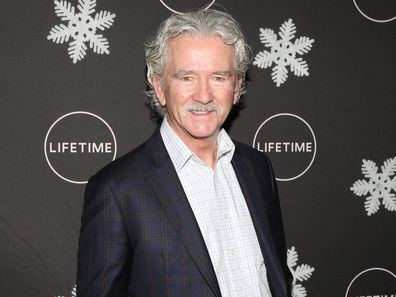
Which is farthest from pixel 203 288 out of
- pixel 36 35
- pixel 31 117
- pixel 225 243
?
pixel 36 35

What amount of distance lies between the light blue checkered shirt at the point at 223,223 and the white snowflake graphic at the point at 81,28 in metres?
0.36

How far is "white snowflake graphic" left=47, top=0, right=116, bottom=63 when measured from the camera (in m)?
1.45

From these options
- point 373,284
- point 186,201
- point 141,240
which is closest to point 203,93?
point 186,201

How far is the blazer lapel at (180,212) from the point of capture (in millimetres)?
1158

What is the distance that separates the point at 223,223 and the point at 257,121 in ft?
1.54

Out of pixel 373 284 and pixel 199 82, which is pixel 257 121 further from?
pixel 373 284

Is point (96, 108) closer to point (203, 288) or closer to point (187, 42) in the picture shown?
point (187, 42)

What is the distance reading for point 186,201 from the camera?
3.93ft

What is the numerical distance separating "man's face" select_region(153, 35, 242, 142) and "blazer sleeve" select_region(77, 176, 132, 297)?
0.86 feet

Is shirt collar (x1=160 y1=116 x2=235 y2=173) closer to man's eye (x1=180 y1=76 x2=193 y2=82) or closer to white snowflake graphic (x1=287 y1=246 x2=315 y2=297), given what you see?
man's eye (x1=180 y1=76 x2=193 y2=82)

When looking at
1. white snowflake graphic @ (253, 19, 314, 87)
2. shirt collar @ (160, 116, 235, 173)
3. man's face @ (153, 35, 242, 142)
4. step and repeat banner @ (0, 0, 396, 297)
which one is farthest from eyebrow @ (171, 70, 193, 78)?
white snowflake graphic @ (253, 19, 314, 87)

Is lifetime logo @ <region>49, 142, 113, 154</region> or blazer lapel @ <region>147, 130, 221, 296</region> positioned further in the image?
lifetime logo @ <region>49, 142, 113, 154</region>

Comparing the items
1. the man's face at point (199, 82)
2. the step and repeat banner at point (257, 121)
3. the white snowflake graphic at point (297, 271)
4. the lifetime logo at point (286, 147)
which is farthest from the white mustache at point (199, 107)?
the white snowflake graphic at point (297, 271)

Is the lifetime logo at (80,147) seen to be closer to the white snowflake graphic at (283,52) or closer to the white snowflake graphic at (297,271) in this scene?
the white snowflake graphic at (283,52)
